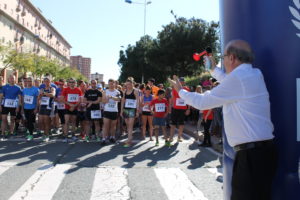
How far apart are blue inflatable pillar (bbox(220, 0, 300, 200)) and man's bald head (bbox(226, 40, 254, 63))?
7cm

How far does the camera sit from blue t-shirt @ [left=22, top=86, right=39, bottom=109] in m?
9.80

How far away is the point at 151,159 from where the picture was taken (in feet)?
23.9

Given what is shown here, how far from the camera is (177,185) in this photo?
524 cm

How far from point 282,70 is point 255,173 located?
77cm

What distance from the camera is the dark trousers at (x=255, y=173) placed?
7.20ft

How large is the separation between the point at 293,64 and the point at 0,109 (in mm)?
10131

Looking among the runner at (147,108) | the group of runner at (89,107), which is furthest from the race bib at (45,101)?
the runner at (147,108)

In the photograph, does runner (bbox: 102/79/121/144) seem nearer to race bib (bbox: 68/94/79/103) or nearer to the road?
the road

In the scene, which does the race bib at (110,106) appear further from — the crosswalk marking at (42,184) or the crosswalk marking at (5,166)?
the crosswalk marking at (5,166)

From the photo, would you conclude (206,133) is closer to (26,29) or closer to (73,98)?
(73,98)

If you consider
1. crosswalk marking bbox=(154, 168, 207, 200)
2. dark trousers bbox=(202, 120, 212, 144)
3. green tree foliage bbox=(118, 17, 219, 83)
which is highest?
green tree foliage bbox=(118, 17, 219, 83)

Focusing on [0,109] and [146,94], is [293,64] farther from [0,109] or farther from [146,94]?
[0,109]

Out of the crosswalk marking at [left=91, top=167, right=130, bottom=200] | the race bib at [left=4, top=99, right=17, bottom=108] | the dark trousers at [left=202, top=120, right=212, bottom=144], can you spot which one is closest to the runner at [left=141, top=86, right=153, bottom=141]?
the dark trousers at [left=202, top=120, right=212, bottom=144]

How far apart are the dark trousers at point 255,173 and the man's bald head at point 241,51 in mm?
657
